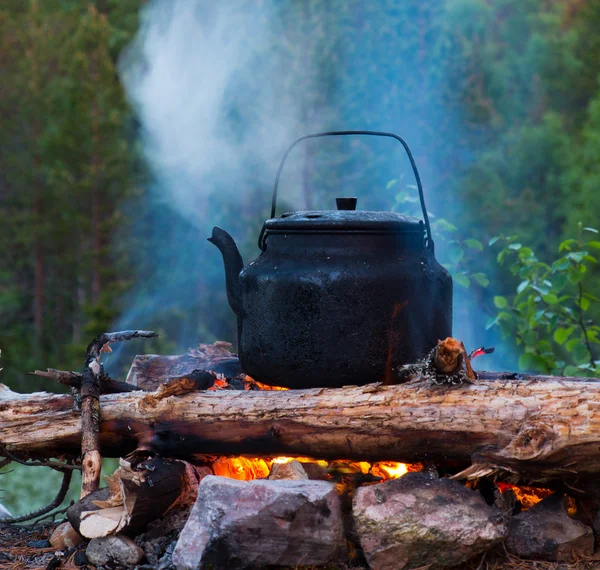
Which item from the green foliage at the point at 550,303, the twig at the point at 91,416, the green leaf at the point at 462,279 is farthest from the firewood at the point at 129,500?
the green leaf at the point at 462,279

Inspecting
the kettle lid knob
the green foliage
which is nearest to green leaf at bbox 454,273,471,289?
the green foliage

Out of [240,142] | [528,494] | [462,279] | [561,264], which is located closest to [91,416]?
[528,494]

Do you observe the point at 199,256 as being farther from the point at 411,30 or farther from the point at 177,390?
the point at 177,390

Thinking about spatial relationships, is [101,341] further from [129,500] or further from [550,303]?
[550,303]

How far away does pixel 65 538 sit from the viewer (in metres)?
2.67

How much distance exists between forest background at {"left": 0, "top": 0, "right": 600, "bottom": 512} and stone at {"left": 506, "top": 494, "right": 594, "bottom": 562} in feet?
11.6

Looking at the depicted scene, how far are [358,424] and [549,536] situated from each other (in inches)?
29.1

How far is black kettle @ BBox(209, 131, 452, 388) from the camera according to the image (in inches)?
104

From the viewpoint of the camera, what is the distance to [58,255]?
11.8 m

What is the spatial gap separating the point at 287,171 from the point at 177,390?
652 cm

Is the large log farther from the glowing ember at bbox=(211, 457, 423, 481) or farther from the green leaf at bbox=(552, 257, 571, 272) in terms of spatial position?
the green leaf at bbox=(552, 257, 571, 272)

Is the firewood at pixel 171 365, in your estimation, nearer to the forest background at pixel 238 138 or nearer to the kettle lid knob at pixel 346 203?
the kettle lid knob at pixel 346 203

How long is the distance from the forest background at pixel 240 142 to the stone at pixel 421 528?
3750 millimetres

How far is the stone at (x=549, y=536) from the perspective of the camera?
239cm
